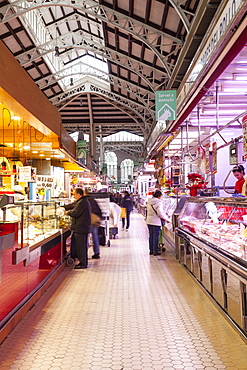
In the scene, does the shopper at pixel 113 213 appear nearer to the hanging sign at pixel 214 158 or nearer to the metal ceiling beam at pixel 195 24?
the metal ceiling beam at pixel 195 24

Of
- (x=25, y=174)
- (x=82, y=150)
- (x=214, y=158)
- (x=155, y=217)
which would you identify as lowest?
(x=155, y=217)

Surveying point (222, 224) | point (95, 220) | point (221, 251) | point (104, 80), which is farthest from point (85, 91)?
point (221, 251)

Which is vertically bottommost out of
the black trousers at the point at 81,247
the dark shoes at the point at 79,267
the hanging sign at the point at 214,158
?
the dark shoes at the point at 79,267

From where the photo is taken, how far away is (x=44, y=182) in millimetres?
12000

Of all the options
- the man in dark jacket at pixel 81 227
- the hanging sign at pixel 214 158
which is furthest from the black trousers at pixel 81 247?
the hanging sign at pixel 214 158

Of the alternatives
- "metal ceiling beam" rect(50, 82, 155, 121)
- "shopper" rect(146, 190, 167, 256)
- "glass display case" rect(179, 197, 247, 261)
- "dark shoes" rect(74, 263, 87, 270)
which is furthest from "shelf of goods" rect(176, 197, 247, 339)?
"metal ceiling beam" rect(50, 82, 155, 121)

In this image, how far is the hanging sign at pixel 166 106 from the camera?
9.40m

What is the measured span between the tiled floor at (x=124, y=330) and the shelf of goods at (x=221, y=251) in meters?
0.23

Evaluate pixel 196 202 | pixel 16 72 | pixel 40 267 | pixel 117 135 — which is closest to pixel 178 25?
pixel 196 202

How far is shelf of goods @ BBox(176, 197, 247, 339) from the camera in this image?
3.68m

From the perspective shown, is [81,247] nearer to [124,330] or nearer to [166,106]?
[124,330]

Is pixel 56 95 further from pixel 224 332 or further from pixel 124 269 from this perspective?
pixel 224 332

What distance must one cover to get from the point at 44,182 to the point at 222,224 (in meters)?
7.64

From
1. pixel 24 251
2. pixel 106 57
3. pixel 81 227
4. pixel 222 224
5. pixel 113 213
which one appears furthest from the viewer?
pixel 106 57
